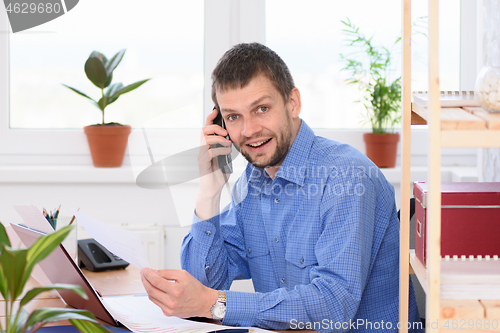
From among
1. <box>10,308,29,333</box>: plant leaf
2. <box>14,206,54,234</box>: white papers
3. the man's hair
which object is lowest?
<box>10,308,29,333</box>: plant leaf

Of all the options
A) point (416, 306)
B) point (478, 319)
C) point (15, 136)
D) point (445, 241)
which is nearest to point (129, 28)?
point (15, 136)

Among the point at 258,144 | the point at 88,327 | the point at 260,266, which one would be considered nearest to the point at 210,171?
the point at 258,144

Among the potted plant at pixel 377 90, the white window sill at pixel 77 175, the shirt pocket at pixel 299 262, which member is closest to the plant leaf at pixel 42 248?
the shirt pocket at pixel 299 262

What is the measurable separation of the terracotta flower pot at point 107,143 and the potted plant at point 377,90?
0.98 metres

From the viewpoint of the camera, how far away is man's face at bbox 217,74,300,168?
130 cm

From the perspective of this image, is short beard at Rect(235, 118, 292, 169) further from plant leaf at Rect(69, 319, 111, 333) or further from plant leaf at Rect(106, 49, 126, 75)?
plant leaf at Rect(106, 49, 126, 75)

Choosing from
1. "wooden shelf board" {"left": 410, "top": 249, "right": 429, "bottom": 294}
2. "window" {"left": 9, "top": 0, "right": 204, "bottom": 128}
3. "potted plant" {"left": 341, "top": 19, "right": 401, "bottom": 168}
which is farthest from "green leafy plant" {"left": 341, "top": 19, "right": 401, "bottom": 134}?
"wooden shelf board" {"left": 410, "top": 249, "right": 429, "bottom": 294}

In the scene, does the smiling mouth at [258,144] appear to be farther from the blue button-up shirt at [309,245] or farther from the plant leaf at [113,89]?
the plant leaf at [113,89]

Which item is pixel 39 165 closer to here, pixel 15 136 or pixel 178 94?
pixel 15 136

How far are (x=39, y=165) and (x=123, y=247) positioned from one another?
58.3 inches

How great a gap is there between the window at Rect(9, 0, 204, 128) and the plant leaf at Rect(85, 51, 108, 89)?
0.25m

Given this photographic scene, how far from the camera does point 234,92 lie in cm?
131

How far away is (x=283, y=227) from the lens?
1319 mm

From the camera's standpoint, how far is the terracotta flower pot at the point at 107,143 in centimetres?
208
